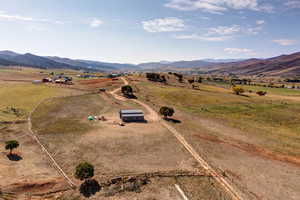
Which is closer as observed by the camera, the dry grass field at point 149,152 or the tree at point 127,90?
the dry grass field at point 149,152

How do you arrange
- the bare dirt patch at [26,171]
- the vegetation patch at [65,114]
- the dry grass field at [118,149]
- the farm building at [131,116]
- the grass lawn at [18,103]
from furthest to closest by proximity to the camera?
1. the farm building at [131,116]
2. the grass lawn at [18,103]
3. the vegetation patch at [65,114]
4. the dry grass field at [118,149]
5. the bare dirt patch at [26,171]

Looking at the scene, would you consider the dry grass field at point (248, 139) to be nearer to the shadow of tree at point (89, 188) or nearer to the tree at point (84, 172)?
the shadow of tree at point (89, 188)

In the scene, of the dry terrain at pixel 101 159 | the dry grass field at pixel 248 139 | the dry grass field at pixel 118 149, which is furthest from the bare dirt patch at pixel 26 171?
the dry grass field at pixel 248 139

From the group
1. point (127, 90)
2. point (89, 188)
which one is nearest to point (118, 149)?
point (89, 188)

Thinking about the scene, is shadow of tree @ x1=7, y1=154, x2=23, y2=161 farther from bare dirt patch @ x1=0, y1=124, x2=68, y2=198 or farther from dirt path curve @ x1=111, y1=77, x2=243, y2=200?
dirt path curve @ x1=111, y1=77, x2=243, y2=200

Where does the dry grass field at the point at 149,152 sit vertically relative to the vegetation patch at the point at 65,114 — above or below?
below

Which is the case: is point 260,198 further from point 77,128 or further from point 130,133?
point 77,128

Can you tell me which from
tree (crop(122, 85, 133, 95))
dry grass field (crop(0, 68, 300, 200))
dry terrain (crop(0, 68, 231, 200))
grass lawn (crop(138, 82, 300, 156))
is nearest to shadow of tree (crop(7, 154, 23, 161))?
dry terrain (crop(0, 68, 231, 200))

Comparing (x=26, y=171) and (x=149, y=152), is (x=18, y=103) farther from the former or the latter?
(x=149, y=152)
